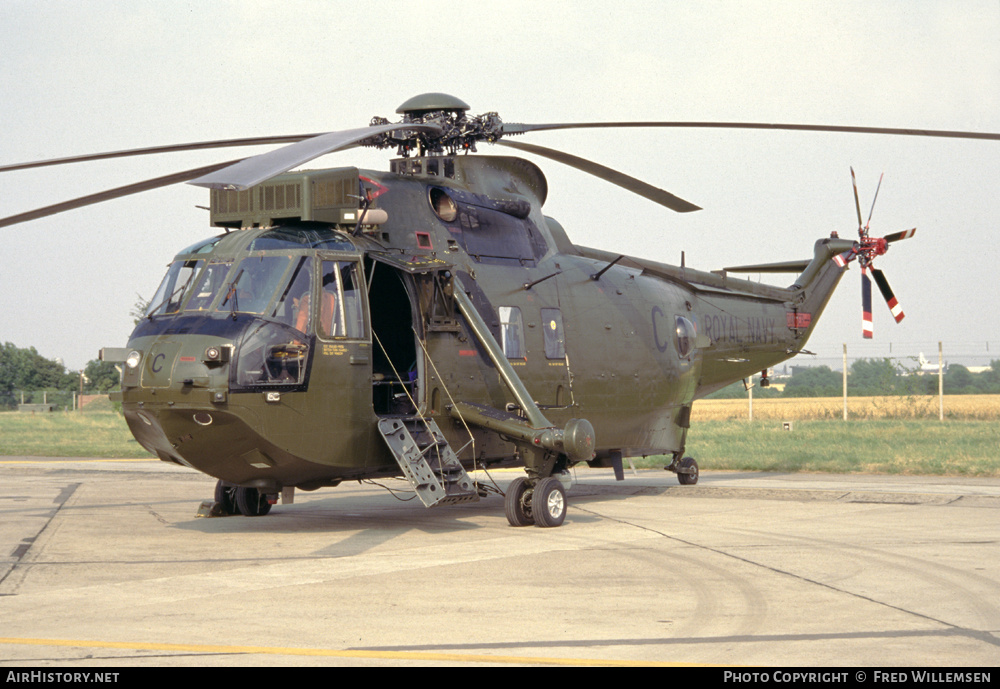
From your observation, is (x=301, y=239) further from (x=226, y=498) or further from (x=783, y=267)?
(x=783, y=267)

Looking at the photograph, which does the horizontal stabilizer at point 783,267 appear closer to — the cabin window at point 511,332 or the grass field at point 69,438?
the cabin window at point 511,332

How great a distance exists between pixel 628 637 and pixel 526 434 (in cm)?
616

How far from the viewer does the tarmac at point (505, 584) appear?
22.1ft

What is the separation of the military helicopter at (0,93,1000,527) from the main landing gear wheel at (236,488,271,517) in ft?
0.07

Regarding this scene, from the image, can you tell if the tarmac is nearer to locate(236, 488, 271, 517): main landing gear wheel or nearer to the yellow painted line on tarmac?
the yellow painted line on tarmac

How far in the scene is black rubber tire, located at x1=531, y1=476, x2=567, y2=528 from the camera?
13.4m

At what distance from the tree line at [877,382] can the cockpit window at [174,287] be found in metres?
66.4

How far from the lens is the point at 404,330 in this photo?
14664 millimetres

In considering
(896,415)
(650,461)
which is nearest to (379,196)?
(650,461)

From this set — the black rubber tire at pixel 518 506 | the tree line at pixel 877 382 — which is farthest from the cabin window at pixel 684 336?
the tree line at pixel 877 382

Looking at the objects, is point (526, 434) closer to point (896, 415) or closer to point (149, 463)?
point (149, 463)

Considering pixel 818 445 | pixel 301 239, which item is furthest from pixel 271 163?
pixel 818 445

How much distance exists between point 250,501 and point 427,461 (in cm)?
334

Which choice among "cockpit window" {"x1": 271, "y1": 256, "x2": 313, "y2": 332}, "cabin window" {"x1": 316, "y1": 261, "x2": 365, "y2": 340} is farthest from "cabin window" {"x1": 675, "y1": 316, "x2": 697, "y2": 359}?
"cockpit window" {"x1": 271, "y1": 256, "x2": 313, "y2": 332}
